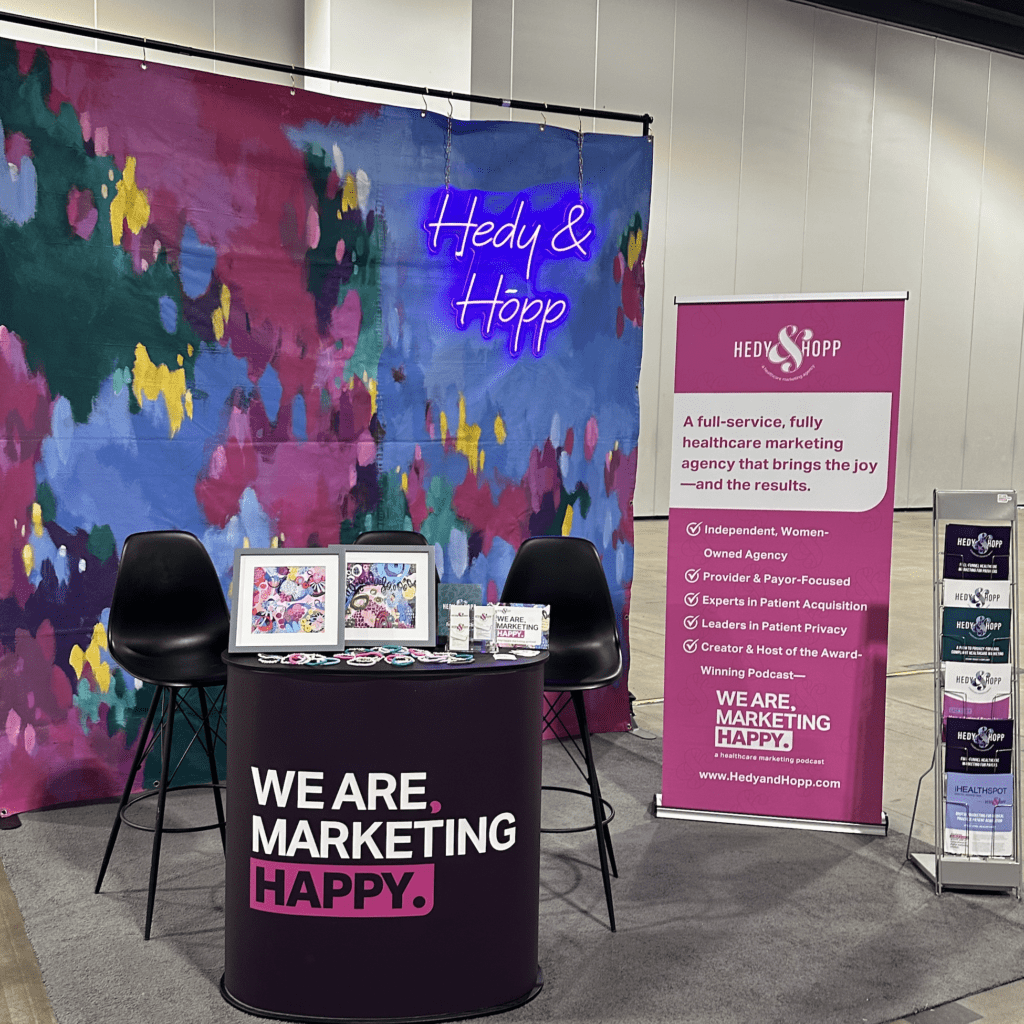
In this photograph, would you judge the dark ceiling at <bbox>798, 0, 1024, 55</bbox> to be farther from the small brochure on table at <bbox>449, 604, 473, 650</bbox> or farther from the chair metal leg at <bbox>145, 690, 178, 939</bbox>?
the chair metal leg at <bbox>145, 690, 178, 939</bbox>

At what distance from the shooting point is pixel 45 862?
335cm

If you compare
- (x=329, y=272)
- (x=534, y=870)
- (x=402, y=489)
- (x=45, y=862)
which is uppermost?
(x=329, y=272)

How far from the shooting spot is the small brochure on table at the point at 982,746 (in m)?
3.27

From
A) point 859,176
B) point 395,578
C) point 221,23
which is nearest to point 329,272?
point 395,578

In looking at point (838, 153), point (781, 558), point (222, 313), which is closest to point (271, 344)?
point (222, 313)

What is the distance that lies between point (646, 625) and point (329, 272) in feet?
12.4

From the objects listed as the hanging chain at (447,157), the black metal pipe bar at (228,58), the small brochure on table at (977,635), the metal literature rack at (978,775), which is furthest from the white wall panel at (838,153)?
the small brochure on table at (977,635)

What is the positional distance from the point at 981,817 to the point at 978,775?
0.39 feet

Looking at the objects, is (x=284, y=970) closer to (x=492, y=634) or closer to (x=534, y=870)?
(x=534, y=870)

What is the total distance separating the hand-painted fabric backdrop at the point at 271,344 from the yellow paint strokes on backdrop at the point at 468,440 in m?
0.01

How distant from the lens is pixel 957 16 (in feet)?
40.9

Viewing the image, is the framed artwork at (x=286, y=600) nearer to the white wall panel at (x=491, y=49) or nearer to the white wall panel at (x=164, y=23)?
the white wall panel at (x=164, y=23)

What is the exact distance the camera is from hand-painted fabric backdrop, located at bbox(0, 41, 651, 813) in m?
3.68

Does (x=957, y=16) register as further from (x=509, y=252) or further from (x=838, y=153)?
(x=509, y=252)
